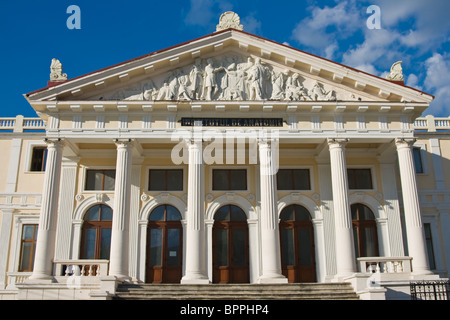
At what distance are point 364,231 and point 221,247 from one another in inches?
271

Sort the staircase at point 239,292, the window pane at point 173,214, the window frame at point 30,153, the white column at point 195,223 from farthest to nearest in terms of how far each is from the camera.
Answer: the window frame at point 30,153, the window pane at point 173,214, the white column at point 195,223, the staircase at point 239,292

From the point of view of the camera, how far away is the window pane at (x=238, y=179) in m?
24.9

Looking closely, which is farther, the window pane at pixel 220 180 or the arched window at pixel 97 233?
the window pane at pixel 220 180

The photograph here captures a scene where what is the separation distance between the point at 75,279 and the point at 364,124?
1383cm

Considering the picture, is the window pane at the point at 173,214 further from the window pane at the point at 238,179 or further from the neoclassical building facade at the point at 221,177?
the window pane at the point at 238,179

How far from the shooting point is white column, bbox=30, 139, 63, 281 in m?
20.3

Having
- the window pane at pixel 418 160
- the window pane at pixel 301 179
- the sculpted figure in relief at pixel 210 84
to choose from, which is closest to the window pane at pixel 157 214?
the sculpted figure in relief at pixel 210 84

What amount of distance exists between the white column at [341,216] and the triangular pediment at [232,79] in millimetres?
2542

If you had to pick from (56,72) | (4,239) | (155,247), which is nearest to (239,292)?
(155,247)

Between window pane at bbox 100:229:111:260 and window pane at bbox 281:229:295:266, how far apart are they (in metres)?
8.18

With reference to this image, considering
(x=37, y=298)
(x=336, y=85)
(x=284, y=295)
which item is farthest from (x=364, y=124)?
(x=37, y=298)

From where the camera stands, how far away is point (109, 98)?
74.3 ft

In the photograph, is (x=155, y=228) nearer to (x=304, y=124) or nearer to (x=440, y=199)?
(x=304, y=124)

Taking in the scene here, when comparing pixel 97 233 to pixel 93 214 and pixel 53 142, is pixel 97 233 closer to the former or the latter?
pixel 93 214
